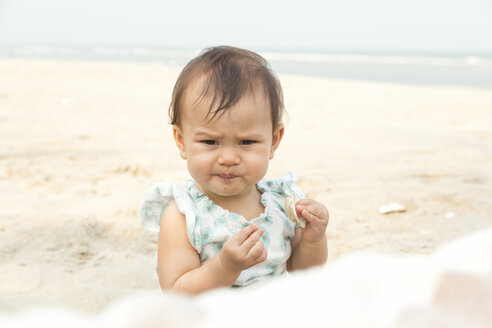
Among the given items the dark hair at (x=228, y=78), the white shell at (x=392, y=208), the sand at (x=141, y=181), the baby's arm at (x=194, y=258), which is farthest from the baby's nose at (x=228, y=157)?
the white shell at (x=392, y=208)

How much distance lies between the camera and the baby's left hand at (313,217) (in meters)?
1.70

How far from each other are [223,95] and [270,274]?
2.10ft

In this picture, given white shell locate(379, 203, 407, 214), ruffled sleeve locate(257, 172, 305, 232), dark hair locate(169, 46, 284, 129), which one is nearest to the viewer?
dark hair locate(169, 46, 284, 129)

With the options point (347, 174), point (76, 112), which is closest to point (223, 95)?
point (347, 174)

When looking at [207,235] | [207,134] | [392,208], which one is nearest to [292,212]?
[207,235]

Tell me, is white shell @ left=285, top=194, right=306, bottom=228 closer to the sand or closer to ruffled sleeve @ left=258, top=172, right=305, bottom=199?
ruffled sleeve @ left=258, top=172, right=305, bottom=199

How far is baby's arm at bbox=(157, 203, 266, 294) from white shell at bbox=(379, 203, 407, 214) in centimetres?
172

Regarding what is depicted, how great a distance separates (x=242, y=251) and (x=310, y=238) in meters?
0.35

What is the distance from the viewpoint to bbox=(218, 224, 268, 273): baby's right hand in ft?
4.84

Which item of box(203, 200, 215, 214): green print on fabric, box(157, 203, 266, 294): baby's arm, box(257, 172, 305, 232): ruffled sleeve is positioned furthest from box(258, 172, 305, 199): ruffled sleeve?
box(157, 203, 266, 294): baby's arm

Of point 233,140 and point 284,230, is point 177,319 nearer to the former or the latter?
point 233,140

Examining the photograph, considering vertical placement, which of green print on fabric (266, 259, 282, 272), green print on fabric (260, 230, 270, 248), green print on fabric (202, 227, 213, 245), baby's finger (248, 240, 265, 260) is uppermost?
baby's finger (248, 240, 265, 260)

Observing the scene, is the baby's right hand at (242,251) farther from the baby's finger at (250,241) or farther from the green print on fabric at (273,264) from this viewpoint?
the green print on fabric at (273,264)

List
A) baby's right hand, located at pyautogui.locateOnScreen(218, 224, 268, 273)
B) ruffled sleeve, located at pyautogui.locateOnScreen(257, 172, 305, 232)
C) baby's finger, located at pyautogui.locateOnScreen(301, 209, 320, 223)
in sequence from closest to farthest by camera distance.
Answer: baby's right hand, located at pyautogui.locateOnScreen(218, 224, 268, 273) → baby's finger, located at pyautogui.locateOnScreen(301, 209, 320, 223) → ruffled sleeve, located at pyautogui.locateOnScreen(257, 172, 305, 232)
